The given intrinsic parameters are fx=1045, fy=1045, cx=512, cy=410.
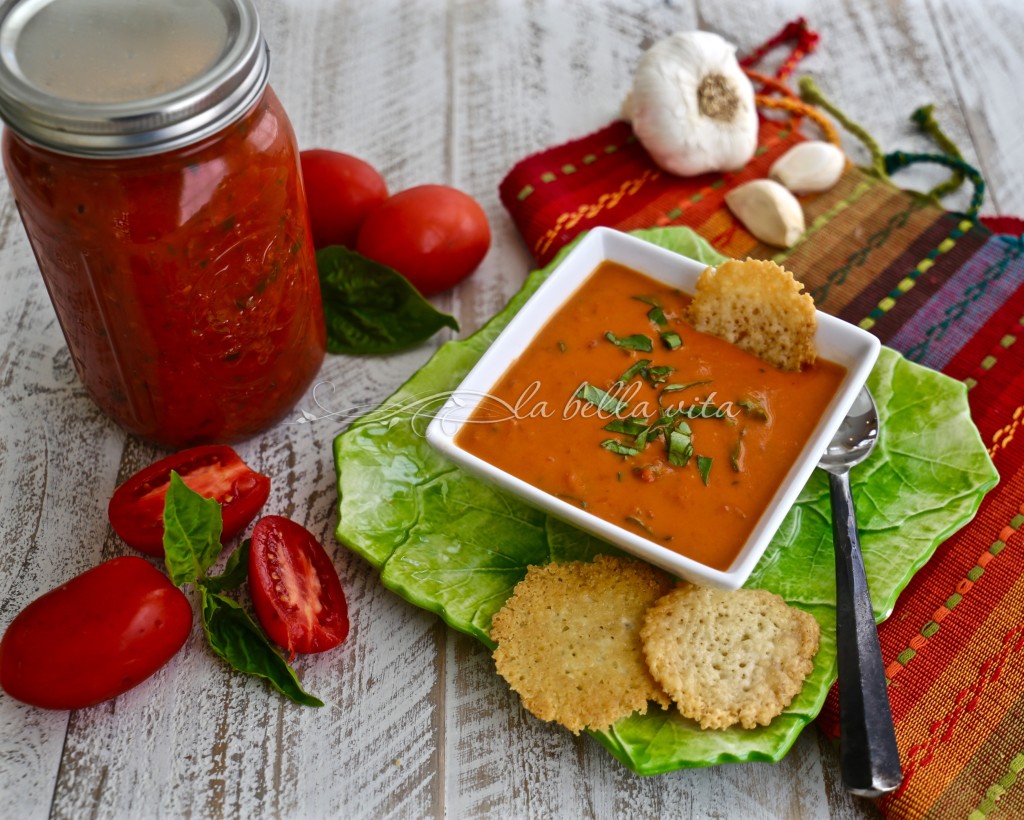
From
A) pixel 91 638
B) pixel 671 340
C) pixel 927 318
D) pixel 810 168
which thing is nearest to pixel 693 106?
pixel 810 168

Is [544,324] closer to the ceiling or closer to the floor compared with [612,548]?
closer to the ceiling

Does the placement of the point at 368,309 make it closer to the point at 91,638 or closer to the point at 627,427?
the point at 627,427

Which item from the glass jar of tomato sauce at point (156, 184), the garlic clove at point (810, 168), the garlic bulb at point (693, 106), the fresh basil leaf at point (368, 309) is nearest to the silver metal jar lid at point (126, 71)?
the glass jar of tomato sauce at point (156, 184)

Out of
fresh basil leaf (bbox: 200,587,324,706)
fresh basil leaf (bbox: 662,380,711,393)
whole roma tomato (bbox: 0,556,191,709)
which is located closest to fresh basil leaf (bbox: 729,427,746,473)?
fresh basil leaf (bbox: 662,380,711,393)

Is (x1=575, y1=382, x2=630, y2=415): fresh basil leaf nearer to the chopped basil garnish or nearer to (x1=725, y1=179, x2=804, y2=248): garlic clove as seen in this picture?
the chopped basil garnish

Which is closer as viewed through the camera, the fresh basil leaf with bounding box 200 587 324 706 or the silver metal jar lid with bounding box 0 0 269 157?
Result: the silver metal jar lid with bounding box 0 0 269 157
